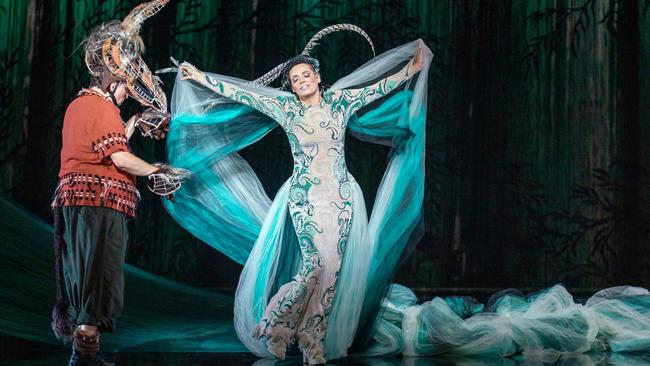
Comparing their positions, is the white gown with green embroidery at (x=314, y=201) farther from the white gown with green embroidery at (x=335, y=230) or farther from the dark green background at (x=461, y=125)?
the dark green background at (x=461, y=125)

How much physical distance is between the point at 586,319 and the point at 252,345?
1.67m

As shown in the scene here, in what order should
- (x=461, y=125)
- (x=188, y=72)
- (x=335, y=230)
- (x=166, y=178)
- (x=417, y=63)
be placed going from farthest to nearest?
(x=461, y=125), (x=417, y=63), (x=188, y=72), (x=335, y=230), (x=166, y=178)

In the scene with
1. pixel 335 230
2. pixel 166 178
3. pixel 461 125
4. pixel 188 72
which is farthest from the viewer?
pixel 461 125

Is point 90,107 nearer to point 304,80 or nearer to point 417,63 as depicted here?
point 304,80

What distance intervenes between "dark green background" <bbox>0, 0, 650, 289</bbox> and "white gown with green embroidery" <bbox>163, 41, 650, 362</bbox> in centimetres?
112

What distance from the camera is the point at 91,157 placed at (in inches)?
125

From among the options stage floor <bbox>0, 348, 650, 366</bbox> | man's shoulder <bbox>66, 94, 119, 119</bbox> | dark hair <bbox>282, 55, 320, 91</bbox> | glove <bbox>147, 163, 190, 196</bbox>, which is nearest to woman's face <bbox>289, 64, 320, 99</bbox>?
dark hair <bbox>282, 55, 320, 91</bbox>

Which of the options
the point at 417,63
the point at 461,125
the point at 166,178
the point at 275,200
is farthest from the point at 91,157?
the point at 461,125

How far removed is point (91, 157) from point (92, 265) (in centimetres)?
43

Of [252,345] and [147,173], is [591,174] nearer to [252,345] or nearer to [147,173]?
[252,345]

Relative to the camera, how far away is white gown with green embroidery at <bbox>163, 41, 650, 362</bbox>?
3680mm

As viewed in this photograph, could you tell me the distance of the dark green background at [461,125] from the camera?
207 inches

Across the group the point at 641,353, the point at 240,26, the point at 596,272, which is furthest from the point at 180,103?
the point at 596,272

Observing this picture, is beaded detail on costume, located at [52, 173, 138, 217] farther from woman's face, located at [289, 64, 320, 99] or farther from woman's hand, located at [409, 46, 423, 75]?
woman's hand, located at [409, 46, 423, 75]
